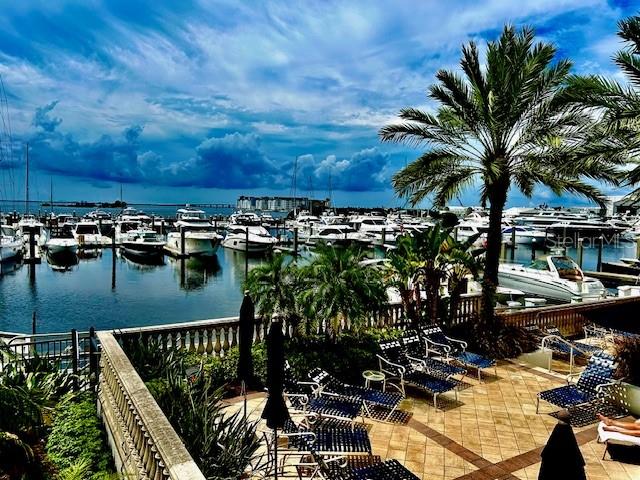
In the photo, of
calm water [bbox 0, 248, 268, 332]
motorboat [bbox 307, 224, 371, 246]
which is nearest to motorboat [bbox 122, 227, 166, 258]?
calm water [bbox 0, 248, 268, 332]

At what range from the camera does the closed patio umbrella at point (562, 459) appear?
12.2 feet

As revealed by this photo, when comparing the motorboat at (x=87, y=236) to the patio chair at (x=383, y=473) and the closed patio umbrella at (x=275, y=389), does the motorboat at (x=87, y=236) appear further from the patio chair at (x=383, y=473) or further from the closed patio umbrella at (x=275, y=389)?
the patio chair at (x=383, y=473)

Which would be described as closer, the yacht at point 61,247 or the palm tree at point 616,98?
the palm tree at point 616,98

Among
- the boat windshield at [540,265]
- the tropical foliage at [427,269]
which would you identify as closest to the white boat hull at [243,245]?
the boat windshield at [540,265]

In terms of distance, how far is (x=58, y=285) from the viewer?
3244 centimetres

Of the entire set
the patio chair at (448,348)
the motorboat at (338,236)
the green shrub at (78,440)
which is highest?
the motorboat at (338,236)

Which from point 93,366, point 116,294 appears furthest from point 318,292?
point 116,294

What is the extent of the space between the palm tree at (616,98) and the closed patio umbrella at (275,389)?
10266 millimetres

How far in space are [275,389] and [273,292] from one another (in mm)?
3928

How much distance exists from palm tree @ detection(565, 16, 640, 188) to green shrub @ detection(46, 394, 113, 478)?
12.2 meters

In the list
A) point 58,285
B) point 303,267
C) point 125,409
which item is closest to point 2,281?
point 58,285

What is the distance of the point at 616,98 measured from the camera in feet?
39.0

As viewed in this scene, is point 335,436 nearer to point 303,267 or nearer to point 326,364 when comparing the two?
point 326,364

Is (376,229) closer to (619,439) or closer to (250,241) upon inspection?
(250,241)
